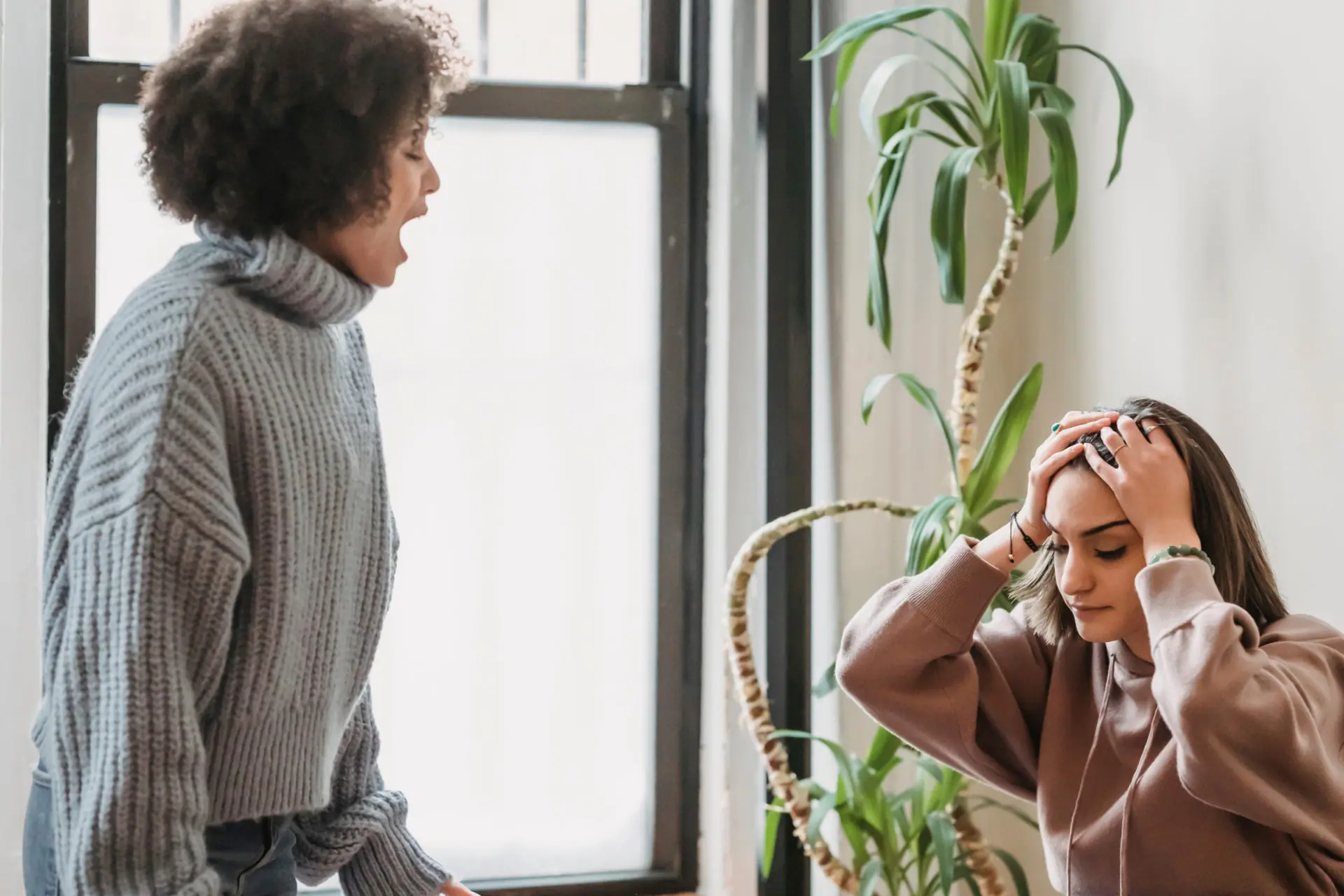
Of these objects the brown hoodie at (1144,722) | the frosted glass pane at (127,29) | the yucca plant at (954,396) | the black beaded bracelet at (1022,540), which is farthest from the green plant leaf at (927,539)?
the frosted glass pane at (127,29)

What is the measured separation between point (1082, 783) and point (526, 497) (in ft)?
4.31

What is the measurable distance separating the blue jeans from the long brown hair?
0.83 meters

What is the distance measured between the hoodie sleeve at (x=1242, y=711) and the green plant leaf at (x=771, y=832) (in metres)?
A: 1.00

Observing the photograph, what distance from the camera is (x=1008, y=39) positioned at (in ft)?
5.74

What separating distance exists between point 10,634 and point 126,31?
1.07m

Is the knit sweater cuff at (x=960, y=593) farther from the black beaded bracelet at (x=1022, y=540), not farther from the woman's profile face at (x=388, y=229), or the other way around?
the woman's profile face at (x=388, y=229)

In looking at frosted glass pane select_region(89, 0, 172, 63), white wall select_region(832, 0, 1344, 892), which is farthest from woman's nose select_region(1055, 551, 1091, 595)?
frosted glass pane select_region(89, 0, 172, 63)

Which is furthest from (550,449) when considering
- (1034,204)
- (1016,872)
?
(1016,872)

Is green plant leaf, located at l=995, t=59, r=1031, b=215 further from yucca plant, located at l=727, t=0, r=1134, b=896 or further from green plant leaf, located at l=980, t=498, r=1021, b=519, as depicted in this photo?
green plant leaf, located at l=980, t=498, r=1021, b=519

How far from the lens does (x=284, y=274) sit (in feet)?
3.43

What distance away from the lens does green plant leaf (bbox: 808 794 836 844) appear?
70.0 inches

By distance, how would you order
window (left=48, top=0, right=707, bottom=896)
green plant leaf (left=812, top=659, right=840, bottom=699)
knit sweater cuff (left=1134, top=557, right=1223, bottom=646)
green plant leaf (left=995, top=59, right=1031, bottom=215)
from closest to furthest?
knit sweater cuff (left=1134, top=557, right=1223, bottom=646)
green plant leaf (left=995, top=59, right=1031, bottom=215)
green plant leaf (left=812, top=659, right=840, bottom=699)
window (left=48, top=0, right=707, bottom=896)

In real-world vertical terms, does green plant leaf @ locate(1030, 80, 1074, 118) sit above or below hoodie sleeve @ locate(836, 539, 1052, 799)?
above

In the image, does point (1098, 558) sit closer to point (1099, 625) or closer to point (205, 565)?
point (1099, 625)
